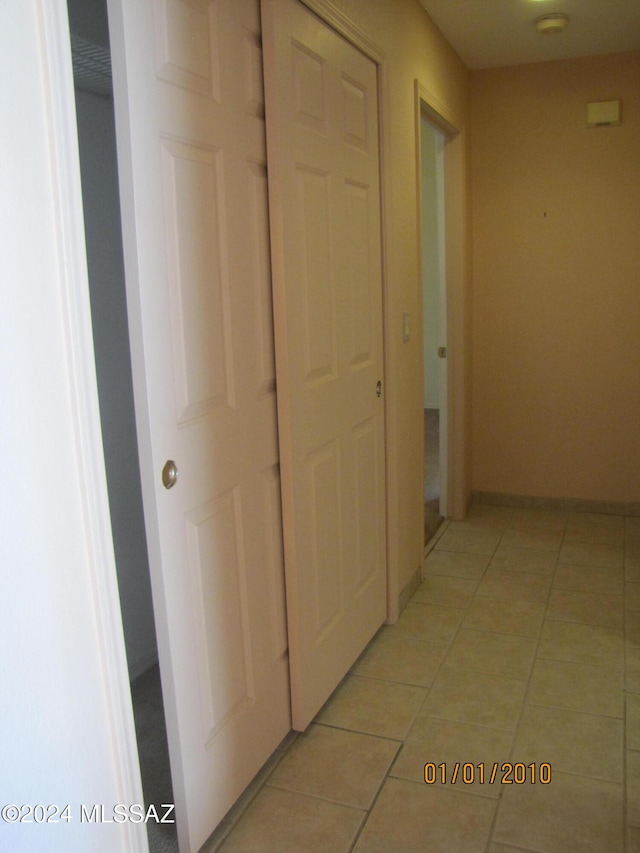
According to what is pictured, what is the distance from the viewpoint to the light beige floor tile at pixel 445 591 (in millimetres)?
3139

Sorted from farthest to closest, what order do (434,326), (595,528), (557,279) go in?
(434,326)
(557,279)
(595,528)

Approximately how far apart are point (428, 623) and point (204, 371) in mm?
1663

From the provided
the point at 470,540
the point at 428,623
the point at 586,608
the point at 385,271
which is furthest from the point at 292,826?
the point at 470,540

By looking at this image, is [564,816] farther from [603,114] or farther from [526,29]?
[603,114]

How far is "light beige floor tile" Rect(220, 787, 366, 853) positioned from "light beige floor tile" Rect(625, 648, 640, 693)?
3.43ft

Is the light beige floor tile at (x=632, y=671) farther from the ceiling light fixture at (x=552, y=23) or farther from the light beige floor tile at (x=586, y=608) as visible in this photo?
the ceiling light fixture at (x=552, y=23)

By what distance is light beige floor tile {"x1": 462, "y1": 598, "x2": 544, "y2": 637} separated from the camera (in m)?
2.86

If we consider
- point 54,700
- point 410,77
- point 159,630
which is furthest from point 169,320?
point 410,77

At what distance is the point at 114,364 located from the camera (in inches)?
94.4

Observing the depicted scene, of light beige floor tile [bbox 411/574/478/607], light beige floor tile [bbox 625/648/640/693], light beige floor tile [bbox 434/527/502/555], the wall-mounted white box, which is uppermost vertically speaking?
the wall-mounted white box

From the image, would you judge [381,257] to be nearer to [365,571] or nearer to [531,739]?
[365,571]

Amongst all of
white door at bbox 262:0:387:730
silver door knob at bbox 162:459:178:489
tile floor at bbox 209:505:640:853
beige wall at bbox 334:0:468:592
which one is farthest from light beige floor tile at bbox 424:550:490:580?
silver door knob at bbox 162:459:178:489

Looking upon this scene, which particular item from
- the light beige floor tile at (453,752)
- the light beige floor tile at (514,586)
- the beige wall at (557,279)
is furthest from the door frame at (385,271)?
the beige wall at (557,279)
